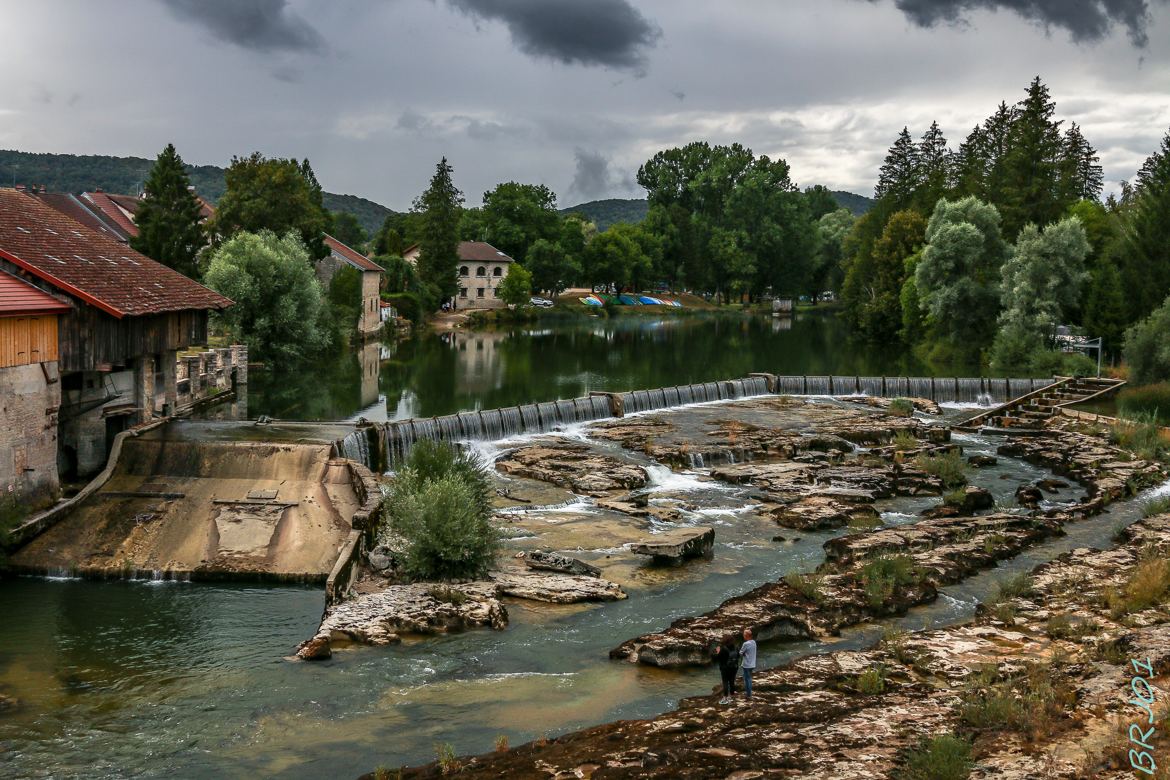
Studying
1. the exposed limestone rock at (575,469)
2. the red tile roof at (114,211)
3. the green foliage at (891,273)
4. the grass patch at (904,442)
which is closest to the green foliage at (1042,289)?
the green foliage at (891,273)

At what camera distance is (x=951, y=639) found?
1634 cm

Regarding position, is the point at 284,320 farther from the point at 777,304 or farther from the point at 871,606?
the point at 777,304

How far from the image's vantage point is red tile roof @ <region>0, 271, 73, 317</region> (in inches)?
798

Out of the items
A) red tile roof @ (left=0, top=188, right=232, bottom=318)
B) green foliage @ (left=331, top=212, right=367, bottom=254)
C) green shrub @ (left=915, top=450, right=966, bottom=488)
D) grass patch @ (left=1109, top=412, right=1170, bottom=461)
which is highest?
green foliage @ (left=331, top=212, right=367, bottom=254)

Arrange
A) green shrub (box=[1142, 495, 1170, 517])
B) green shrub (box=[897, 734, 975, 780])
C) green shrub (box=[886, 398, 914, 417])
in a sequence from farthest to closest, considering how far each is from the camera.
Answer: green shrub (box=[886, 398, 914, 417]), green shrub (box=[1142, 495, 1170, 517]), green shrub (box=[897, 734, 975, 780])

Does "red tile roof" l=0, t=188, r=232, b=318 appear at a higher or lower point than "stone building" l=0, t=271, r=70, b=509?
higher

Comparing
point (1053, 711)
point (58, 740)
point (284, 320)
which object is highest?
point (284, 320)

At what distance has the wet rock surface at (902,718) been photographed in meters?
11.3

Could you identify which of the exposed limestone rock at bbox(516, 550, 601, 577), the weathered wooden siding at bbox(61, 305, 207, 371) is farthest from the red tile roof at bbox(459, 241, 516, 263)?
the exposed limestone rock at bbox(516, 550, 601, 577)

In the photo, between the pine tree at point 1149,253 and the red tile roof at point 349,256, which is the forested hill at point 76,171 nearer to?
the red tile roof at point 349,256

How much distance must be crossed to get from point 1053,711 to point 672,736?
4.77 m

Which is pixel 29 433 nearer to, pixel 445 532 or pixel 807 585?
pixel 445 532

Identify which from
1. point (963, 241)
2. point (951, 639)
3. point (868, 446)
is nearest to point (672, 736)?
point (951, 639)

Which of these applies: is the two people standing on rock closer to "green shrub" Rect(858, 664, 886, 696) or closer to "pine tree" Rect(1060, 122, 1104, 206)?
"green shrub" Rect(858, 664, 886, 696)
